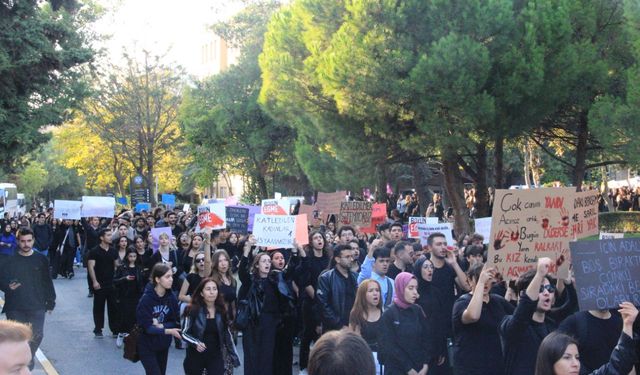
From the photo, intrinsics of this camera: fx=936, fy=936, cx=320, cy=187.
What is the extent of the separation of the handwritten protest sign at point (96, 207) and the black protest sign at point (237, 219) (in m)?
7.18

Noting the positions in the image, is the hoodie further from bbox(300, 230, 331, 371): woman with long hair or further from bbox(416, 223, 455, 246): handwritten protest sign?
bbox(416, 223, 455, 246): handwritten protest sign

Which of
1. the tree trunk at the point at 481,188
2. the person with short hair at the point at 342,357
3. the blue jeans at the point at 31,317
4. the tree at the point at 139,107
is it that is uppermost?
the tree at the point at 139,107

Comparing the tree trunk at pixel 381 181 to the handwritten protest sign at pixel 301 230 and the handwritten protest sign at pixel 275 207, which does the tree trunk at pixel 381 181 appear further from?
the handwritten protest sign at pixel 301 230

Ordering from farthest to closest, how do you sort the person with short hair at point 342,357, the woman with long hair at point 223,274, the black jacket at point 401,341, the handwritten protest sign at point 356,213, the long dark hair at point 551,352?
the handwritten protest sign at point 356,213, the woman with long hair at point 223,274, the black jacket at point 401,341, the long dark hair at point 551,352, the person with short hair at point 342,357

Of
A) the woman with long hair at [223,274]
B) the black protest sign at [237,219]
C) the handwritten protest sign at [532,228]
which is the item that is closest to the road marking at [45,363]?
the woman with long hair at [223,274]

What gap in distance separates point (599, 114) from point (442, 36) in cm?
426

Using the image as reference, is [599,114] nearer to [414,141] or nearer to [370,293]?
[414,141]

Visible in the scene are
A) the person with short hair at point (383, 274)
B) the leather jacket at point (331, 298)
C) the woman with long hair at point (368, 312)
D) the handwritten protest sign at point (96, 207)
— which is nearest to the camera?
the woman with long hair at point (368, 312)

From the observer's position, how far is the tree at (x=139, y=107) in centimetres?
4338

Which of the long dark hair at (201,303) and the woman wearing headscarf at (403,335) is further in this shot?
the long dark hair at (201,303)

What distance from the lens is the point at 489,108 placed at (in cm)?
2269

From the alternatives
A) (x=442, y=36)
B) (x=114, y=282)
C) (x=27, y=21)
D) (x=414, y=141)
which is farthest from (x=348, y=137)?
(x=114, y=282)

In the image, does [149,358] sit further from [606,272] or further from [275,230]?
[606,272]

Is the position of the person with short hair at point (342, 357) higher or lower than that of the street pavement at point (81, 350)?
higher
